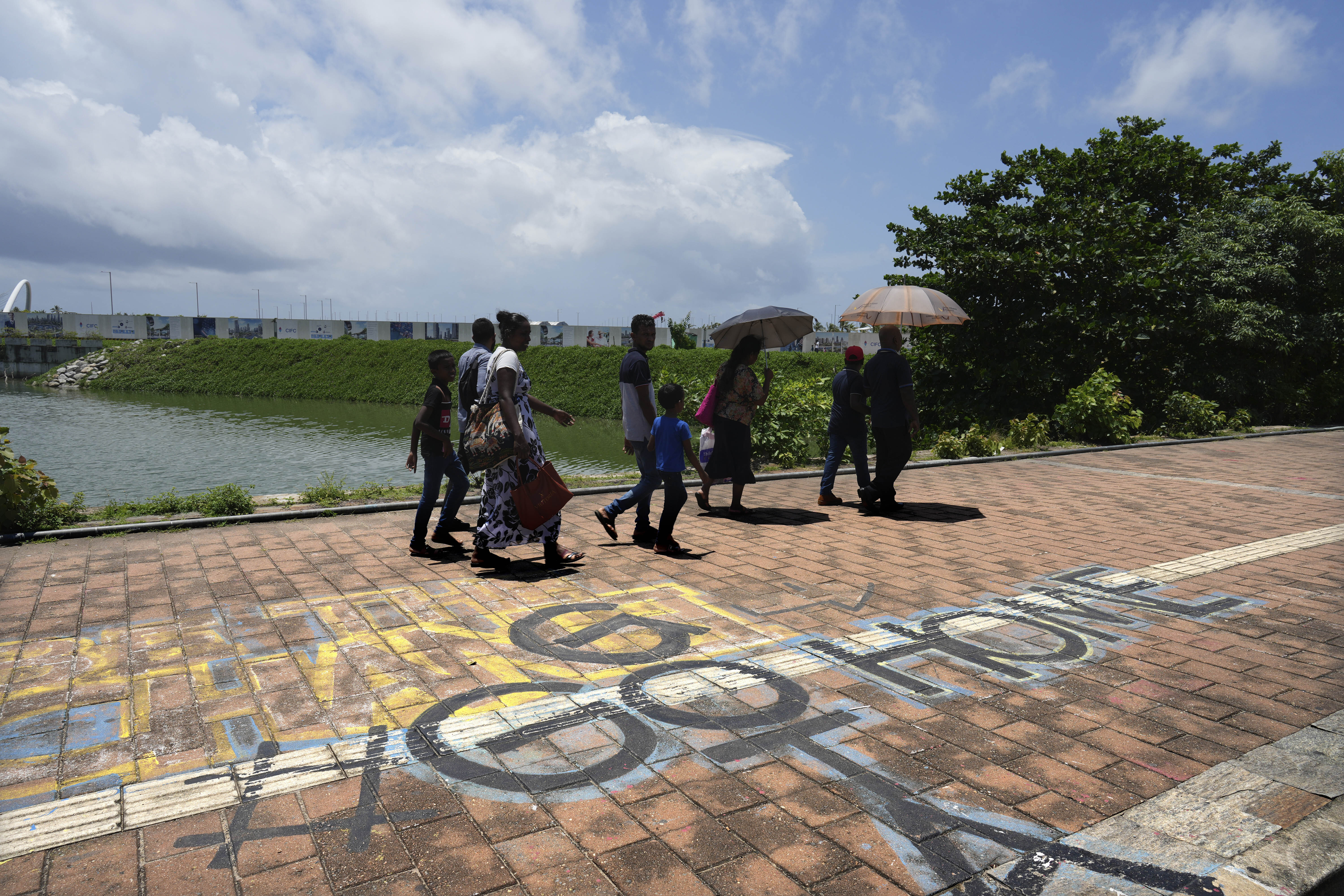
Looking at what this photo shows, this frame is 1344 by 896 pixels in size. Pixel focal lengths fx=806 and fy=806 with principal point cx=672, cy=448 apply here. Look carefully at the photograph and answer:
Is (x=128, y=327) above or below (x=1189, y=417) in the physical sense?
above

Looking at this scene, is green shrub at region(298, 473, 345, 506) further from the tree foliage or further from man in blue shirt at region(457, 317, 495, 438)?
the tree foliage

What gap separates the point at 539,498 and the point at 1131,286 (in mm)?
16001

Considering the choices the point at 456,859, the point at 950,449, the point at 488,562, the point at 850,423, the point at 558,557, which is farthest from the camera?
the point at 950,449

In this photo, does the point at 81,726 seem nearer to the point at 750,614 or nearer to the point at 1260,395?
the point at 750,614

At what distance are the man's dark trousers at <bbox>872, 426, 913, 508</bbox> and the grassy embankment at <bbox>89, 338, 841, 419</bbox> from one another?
27.7 meters

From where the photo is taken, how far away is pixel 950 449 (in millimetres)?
13258

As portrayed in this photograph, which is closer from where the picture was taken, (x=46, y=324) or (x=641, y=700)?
(x=641, y=700)

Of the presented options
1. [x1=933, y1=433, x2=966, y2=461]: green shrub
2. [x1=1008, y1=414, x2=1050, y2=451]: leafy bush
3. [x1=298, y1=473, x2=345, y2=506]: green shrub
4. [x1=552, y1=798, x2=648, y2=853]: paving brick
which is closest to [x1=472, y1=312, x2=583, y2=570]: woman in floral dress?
[x1=552, y1=798, x2=648, y2=853]: paving brick

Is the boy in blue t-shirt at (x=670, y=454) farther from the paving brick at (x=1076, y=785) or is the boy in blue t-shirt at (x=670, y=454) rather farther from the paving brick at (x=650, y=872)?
the paving brick at (x=650, y=872)

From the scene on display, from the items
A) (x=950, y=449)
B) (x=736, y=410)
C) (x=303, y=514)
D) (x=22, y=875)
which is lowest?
(x=22, y=875)

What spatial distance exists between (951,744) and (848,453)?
13.3m

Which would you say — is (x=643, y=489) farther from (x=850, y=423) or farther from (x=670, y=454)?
(x=850, y=423)

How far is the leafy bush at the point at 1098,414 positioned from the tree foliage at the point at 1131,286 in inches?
65.6

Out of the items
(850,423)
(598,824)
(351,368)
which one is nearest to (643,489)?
(850,423)
